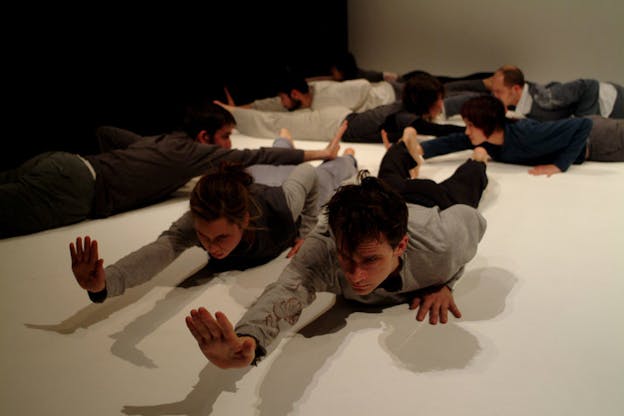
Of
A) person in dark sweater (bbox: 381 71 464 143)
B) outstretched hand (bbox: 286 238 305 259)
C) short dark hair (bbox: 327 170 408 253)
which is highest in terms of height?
short dark hair (bbox: 327 170 408 253)

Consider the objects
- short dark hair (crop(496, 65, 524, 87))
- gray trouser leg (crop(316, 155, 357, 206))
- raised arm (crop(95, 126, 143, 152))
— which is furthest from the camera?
short dark hair (crop(496, 65, 524, 87))

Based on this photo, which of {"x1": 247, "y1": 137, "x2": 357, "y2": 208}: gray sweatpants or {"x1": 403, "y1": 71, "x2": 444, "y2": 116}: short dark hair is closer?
{"x1": 247, "y1": 137, "x2": 357, "y2": 208}: gray sweatpants

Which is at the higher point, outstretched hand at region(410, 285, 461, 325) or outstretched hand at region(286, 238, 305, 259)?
outstretched hand at region(410, 285, 461, 325)

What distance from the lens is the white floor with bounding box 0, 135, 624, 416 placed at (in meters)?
1.05

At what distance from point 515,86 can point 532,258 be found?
167 centimetres

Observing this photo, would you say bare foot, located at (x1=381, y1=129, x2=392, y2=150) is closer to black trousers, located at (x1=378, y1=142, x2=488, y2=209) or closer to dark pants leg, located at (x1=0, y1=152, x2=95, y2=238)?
black trousers, located at (x1=378, y1=142, x2=488, y2=209)

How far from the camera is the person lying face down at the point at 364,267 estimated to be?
0.91 m

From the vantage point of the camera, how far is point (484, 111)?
2160 mm

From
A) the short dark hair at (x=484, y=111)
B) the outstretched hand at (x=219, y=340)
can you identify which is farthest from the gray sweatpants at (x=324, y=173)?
the outstretched hand at (x=219, y=340)

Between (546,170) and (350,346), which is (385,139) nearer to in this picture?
(546,170)

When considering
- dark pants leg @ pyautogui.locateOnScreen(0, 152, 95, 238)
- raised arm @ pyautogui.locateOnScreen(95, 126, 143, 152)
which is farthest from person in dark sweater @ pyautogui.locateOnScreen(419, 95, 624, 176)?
dark pants leg @ pyautogui.locateOnScreen(0, 152, 95, 238)

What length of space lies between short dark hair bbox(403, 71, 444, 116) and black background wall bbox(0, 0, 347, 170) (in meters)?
1.33

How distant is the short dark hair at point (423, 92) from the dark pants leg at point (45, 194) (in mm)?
1636

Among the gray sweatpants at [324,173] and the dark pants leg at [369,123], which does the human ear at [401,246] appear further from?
the dark pants leg at [369,123]
